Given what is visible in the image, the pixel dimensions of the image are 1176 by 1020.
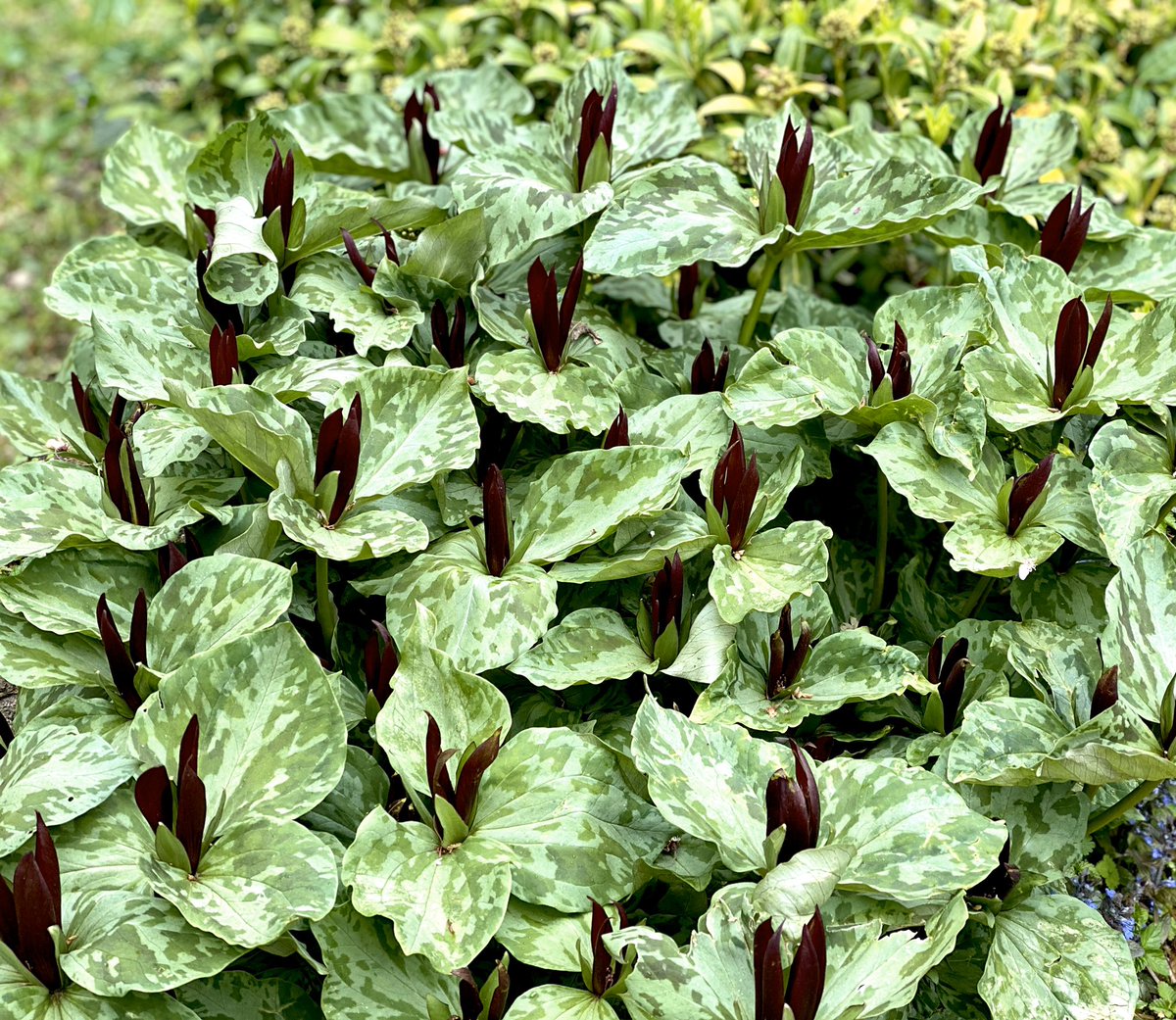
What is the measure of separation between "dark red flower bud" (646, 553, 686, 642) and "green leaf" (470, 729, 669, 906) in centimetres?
18

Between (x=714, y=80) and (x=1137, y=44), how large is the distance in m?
1.13

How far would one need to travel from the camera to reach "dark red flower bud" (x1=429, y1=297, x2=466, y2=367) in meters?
1.81

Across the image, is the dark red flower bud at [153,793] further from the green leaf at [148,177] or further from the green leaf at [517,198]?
the green leaf at [148,177]

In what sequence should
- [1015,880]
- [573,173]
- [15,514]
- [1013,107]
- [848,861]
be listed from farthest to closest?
[1013,107] → [573,173] → [15,514] → [1015,880] → [848,861]

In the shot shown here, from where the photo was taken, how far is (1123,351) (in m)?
1.73

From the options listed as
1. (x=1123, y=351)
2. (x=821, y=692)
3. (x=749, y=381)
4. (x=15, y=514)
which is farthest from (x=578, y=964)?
(x=1123, y=351)

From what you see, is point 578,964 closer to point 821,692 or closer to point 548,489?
point 821,692

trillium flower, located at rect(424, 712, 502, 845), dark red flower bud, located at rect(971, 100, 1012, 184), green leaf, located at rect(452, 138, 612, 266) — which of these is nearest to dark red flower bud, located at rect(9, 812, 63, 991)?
trillium flower, located at rect(424, 712, 502, 845)

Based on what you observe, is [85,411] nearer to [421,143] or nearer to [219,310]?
[219,310]

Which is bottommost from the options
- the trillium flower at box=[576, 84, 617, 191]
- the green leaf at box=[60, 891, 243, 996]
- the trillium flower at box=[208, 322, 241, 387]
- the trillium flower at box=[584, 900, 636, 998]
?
the trillium flower at box=[584, 900, 636, 998]

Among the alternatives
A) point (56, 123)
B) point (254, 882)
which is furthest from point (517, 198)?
point (56, 123)

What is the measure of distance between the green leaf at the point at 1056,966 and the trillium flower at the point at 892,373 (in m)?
0.68

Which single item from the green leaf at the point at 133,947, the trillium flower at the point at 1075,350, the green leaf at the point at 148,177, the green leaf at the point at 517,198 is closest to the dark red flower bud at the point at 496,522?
the green leaf at the point at 517,198

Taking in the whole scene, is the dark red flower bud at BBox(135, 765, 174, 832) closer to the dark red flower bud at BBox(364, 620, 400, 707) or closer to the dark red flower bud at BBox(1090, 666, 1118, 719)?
the dark red flower bud at BBox(364, 620, 400, 707)
